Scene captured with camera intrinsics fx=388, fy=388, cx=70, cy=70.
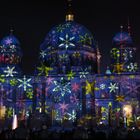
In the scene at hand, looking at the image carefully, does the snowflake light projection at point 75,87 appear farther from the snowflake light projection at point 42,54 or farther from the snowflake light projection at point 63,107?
the snowflake light projection at point 42,54

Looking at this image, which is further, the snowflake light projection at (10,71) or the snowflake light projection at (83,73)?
the snowflake light projection at (10,71)

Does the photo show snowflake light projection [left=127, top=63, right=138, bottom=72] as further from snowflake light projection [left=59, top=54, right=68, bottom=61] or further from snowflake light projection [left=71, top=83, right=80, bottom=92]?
snowflake light projection [left=59, top=54, right=68, bottom=61]

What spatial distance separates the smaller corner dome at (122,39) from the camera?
83.2 metres

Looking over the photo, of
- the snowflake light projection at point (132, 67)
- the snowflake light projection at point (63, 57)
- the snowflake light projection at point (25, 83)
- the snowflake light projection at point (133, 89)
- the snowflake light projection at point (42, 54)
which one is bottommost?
the snowflake light projection at point (133, 89)

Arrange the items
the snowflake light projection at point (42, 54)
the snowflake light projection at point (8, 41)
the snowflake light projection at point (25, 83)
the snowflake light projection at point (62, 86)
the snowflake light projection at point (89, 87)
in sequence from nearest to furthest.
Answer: the snowflake light projection at point (89, 87), the snowflake light projection at point (25, 83), the snowflake light projection at point (62, 86), the snowflake light projection at point (8, 41), the snowflake light projection at point (42, 54)

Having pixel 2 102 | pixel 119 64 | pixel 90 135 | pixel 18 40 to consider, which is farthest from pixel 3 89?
pixel 90 135

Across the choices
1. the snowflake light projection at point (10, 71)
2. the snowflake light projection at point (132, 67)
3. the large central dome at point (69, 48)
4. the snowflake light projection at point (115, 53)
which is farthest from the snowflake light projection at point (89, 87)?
the snowflake light projection at point (10, 71)

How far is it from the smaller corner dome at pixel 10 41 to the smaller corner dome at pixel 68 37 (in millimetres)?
8010

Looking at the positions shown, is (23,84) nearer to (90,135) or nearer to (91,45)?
(91,45)

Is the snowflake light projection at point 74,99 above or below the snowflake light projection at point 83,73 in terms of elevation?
→ below

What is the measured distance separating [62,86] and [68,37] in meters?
17.5

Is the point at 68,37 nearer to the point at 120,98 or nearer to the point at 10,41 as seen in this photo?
the point at 10,41

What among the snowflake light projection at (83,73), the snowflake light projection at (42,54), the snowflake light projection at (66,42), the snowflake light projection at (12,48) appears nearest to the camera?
the snowflake light projection at (83,73)

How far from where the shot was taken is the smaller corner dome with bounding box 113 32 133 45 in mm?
83188
